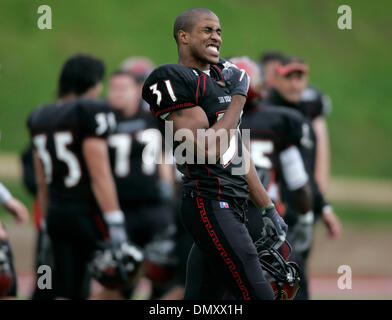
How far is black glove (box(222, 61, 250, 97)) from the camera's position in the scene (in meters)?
3.92

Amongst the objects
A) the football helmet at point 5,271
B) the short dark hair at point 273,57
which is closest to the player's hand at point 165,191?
the short dark hair at point 273,57

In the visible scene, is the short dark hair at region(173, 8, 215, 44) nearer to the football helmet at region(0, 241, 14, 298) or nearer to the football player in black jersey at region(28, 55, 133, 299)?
the football player in black jersey at region(28, 55, 133, 299)

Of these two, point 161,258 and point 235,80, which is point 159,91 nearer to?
point 235,80

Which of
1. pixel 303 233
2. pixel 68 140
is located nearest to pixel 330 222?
pixel 303 233

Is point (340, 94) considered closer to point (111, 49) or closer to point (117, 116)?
point (111, 49)

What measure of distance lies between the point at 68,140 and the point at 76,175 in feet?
0.86

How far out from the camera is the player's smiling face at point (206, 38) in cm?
396

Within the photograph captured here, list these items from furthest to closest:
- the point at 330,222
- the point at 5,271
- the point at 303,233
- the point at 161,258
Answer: the point at 161,258, the point at 330,222, the point at 303,233, the point at 5,271

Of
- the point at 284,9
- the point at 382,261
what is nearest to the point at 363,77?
the point at 284,9

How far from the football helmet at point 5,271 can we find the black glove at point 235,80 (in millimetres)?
1901

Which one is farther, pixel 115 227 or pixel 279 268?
pixel 115 227

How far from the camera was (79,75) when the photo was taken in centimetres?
582

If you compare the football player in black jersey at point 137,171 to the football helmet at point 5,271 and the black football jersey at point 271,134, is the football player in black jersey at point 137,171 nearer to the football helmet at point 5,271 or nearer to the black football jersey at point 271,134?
the black football jersey at point 271,134

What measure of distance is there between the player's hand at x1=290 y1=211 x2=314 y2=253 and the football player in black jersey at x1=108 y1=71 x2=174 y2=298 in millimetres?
1228
